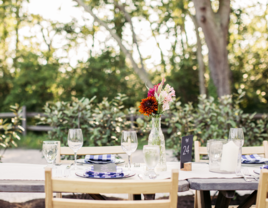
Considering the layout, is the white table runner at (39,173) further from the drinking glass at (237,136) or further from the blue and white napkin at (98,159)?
the drinking glass at (237,136)

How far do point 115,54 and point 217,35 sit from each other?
6120 mm

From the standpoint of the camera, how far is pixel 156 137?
1921 mm

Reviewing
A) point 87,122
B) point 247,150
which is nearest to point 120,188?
point 247,150

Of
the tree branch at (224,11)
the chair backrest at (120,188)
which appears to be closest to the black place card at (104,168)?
the chair backrest at (120,188)

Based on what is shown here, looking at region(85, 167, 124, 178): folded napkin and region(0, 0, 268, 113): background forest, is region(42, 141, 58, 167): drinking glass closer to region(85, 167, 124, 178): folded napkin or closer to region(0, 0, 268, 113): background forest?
region(85, 167, 124, 178): folded napkin

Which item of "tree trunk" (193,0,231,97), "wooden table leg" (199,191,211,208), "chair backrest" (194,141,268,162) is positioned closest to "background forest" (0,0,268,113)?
"tree trunk" (193,0,231,97)

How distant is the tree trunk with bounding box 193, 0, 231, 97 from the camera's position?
6.99 m

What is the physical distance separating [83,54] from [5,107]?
164 inches

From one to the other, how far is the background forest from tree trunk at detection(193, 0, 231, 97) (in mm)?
2688

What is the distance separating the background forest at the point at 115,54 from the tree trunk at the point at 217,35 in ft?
8.82

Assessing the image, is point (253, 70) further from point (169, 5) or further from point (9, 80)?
point (9, 80)

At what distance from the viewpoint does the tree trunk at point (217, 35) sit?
6.99 meters

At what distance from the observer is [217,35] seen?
24.3ft

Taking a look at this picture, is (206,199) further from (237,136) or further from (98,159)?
(98,159)
